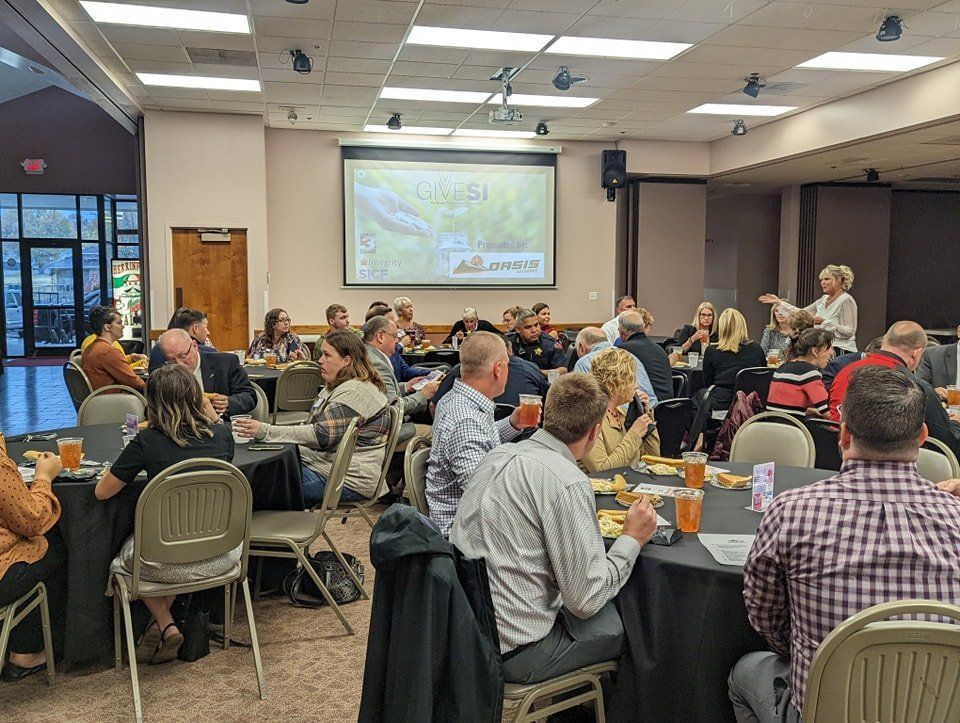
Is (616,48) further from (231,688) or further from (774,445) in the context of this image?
(231,688)

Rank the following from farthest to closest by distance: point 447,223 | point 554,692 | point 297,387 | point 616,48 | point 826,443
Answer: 1. point 447,223
2. point 616,48
3. point 297,387
4. point 826,443
5. point 554,692

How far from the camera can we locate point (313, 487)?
439 centimetres

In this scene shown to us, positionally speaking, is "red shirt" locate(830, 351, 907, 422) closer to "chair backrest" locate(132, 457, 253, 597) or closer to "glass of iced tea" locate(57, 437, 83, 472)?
"chair backrest" locate(132, 457, 253, 597)

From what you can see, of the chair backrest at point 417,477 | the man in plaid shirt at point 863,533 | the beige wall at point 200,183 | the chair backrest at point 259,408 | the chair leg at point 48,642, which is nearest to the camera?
the man in plaid shirt at point 863,533

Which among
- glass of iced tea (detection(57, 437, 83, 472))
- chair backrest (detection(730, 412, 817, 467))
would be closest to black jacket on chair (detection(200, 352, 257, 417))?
glass of iced tea (detection(57, 437, 83, 472))

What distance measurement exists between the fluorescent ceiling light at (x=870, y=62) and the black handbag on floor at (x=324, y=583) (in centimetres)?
660

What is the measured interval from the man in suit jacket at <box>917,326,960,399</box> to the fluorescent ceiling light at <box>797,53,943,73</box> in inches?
128

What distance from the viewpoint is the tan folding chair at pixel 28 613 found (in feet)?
9.73

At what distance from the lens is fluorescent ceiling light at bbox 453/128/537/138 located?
38.6 ft

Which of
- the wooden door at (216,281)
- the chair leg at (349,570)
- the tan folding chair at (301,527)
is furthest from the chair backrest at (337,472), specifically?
the wooden door at (216,281)

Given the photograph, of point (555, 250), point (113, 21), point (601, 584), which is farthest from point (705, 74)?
point (601, 584)

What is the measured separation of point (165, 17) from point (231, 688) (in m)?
5.64

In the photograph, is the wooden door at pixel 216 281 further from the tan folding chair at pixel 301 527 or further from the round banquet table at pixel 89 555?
the round banquet table at pixel 89 555

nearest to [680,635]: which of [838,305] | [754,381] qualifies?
[754,381]
